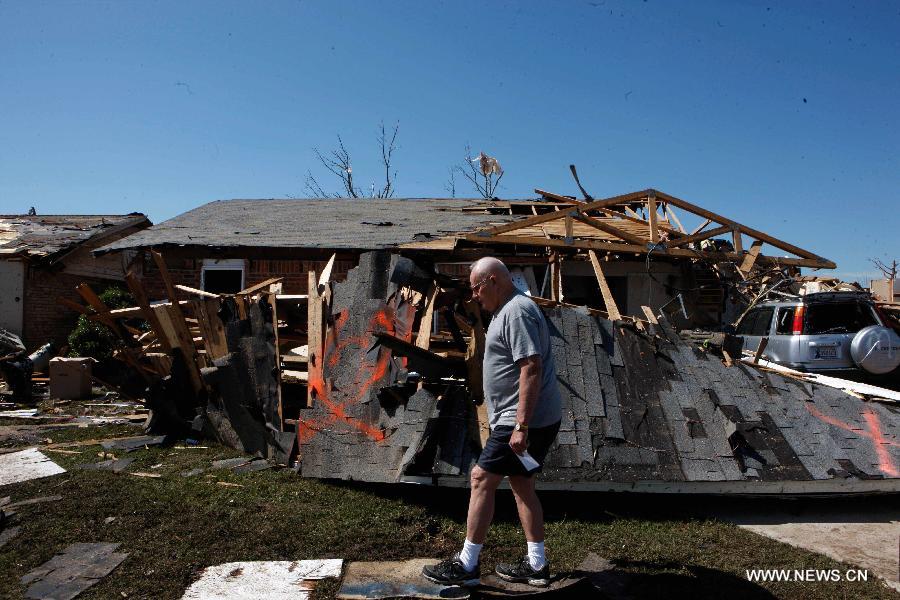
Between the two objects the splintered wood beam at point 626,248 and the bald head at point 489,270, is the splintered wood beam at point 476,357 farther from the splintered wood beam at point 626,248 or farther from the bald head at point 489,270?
the splintered wood beam at point 626,248

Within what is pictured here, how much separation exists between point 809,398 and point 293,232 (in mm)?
9352

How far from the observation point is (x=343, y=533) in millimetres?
4250

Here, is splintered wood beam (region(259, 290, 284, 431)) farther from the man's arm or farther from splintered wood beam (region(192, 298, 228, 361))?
the man's arm

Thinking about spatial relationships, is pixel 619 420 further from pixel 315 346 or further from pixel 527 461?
pixel 315 346

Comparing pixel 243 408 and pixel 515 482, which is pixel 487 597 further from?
pixel 243 408

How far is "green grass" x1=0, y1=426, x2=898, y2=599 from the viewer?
11.8 feet

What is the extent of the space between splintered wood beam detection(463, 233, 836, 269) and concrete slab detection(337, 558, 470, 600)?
6.28 metres

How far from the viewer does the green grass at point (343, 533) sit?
3600 millimetres

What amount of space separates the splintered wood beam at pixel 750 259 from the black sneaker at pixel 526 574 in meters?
8.37

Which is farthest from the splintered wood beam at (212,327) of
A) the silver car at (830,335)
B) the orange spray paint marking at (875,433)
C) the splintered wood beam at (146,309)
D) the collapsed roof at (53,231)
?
the collapsed roof at (53,231)

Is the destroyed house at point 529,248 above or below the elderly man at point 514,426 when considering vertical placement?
above

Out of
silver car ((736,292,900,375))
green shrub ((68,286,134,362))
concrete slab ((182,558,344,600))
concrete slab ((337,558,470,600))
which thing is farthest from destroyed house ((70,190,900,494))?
green shrub ((68,286,134,362))

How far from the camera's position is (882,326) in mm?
7746

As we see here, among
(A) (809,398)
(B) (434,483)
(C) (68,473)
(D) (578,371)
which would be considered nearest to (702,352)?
(A) (809,398)
